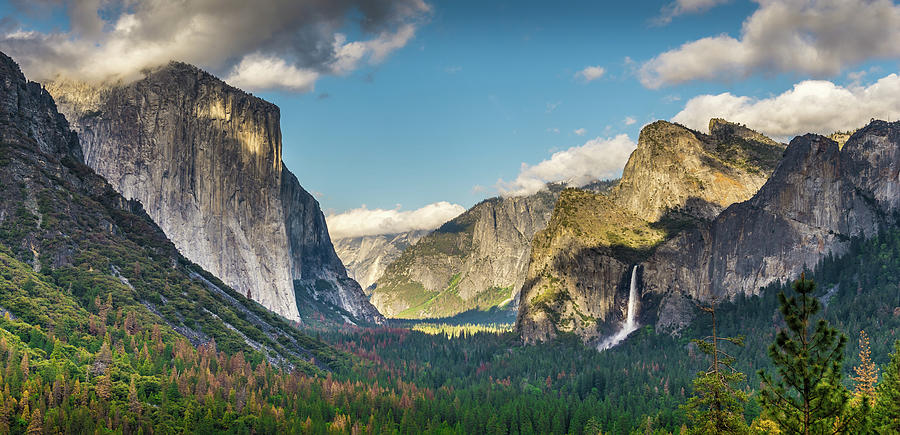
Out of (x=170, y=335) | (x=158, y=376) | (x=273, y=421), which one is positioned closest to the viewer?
(x=273, y=421)

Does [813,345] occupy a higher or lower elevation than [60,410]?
higher

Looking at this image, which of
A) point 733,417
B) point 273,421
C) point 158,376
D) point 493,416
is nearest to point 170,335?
point 158,376

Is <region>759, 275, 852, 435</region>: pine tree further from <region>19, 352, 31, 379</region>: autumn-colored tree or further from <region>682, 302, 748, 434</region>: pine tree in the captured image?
<region>19, 352, 31, 379</region>: autumn-colored tree

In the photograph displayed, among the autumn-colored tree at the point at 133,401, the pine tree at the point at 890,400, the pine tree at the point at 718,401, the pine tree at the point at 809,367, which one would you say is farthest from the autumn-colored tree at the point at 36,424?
the pine tree at the point at 890,400

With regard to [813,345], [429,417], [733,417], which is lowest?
[429,417]

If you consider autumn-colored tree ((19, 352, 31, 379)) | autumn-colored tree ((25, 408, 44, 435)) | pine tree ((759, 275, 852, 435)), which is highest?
pine tree ((759, 275, 852, 435))

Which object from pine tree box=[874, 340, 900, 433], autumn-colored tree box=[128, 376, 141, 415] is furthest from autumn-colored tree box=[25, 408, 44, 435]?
pine tree box=[874, 340, 900, 433]

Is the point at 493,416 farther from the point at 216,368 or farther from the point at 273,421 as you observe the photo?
the point at 216,368

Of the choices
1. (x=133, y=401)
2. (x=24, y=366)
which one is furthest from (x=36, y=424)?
(x=24, y=366)
